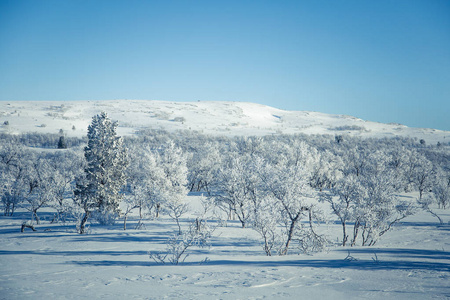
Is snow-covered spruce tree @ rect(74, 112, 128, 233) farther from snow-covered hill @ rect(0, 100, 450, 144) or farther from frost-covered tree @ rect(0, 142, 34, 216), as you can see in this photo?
snow-covered hill @ rect(0, 100, 450, 144)

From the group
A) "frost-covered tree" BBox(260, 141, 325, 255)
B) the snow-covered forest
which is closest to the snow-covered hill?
the snow-covered forest

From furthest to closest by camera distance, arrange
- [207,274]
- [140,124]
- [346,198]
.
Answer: [140,124] < [346,198] < [207,274]

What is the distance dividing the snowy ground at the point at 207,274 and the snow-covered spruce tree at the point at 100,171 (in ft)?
18.6

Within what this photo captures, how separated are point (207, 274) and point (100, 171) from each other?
19.5 meters

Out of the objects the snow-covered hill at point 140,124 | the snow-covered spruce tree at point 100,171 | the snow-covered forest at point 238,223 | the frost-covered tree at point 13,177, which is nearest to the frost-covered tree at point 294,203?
the snow-covered forest at point 238,223

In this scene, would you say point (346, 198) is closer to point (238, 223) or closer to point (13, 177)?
point (238, 223)

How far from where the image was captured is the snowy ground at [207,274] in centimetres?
899

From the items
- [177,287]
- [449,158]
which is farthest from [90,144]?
[449,158]

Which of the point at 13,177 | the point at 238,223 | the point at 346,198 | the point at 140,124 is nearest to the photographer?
the point at 346,198

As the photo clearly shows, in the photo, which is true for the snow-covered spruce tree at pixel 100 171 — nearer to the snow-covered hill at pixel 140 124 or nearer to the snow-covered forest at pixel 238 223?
the snow-covered forest at pixel 238 223

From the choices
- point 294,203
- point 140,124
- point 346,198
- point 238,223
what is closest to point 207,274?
point 294,203

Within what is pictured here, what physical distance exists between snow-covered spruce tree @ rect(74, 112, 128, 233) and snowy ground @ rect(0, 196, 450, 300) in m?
5.67

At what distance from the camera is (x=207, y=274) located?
37.6ft

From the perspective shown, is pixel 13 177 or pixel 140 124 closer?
pixel 13 177
